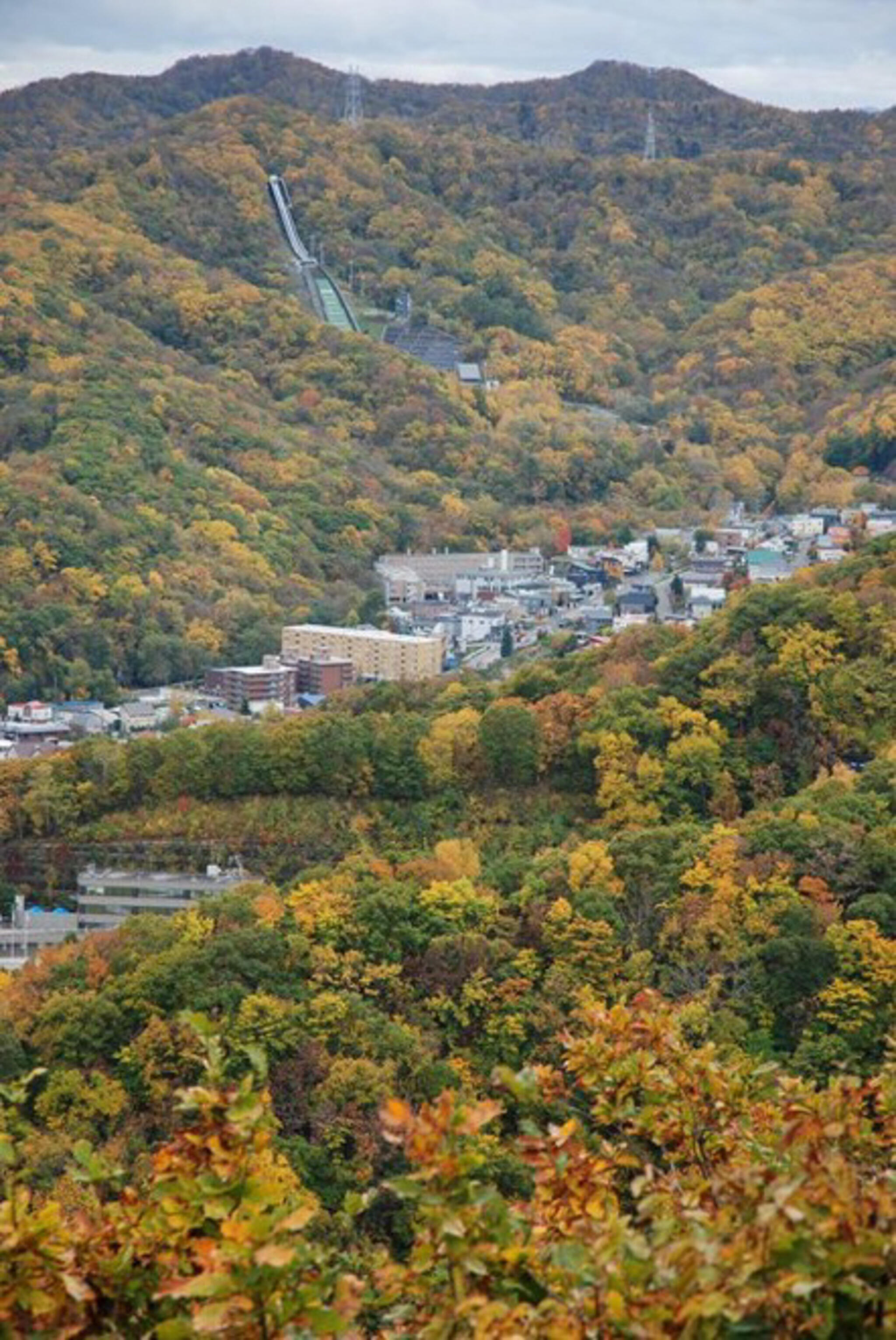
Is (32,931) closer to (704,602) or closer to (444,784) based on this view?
(444,784)

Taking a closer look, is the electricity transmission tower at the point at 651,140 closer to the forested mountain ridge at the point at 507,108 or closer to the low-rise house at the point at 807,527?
the forested mountain ridge at the point at 507,108

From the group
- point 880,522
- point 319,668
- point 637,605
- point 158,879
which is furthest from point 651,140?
point 158,879

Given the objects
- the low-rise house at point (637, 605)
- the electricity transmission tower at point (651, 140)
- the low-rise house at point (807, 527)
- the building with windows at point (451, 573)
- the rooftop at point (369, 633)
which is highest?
the electricity transmission tower at point (651, 140)

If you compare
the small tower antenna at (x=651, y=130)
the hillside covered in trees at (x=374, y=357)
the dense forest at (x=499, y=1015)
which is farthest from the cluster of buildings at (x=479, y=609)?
the small tower antenna at (x=651, y=130)

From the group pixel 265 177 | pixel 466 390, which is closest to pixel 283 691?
pixel 466 390

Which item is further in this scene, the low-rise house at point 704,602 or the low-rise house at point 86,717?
the low-rise house at point 704,602

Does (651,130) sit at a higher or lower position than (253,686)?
higher

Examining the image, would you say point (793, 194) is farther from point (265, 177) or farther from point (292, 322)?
point (292, 322)
